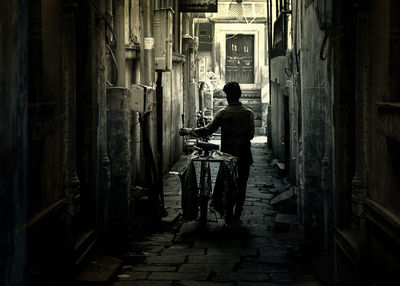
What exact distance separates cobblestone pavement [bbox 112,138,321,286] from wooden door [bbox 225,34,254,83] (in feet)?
77.4

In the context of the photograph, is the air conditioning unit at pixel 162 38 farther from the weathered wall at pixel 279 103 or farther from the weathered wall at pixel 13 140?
the weathered wall at pixel 13 140

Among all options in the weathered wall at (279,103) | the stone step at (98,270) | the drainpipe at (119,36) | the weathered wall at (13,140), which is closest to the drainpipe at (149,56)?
the drainpipe at (119,36)

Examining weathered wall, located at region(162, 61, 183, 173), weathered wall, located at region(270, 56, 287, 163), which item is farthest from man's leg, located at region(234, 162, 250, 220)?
weathered wall, located at region(270, 56, 287, 163)

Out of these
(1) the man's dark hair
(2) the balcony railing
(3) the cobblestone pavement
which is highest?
(2) the balcony railing

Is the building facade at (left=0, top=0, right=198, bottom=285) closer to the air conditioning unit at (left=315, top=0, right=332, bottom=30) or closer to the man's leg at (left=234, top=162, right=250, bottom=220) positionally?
the man's leg at (left=234, top=162, right=250, bottom=220)

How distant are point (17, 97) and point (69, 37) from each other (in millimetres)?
2120

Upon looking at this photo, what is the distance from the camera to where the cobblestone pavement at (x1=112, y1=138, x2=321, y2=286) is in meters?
7.43

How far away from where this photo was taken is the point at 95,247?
8023 mm

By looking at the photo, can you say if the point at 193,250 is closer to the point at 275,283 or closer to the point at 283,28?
the point at 275,283

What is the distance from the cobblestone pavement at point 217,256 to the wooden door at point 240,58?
2360cm

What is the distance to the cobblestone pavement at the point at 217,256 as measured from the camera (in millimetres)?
7426

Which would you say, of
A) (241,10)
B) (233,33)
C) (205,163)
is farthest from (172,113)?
(233,33)

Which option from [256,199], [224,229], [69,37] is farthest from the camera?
[256,199]

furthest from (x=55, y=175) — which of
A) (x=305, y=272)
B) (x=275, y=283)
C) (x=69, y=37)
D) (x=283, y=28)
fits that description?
(x=283, y=28)
